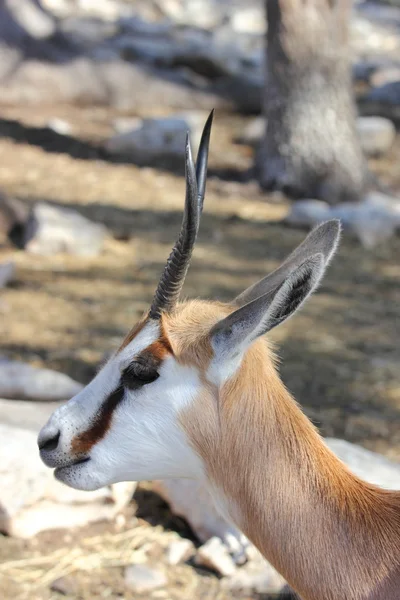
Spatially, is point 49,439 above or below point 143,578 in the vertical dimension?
above

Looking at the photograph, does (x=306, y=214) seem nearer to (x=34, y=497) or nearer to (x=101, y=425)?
(x=34, y=497)

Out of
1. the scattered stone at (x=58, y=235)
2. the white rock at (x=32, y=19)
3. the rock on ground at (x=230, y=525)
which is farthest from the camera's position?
the white rock at (x=32, y=19)

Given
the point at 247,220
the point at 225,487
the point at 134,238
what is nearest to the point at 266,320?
the point at 225,487

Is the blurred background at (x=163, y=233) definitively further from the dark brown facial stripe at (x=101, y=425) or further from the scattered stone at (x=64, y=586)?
the dark brown facial stripe at (x=101, y=425)

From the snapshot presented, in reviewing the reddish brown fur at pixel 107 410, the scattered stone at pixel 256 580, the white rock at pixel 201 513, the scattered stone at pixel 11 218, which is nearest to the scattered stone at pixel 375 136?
the scattered stone at pixel 11 218

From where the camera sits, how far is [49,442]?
274cm

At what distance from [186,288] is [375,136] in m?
5.09

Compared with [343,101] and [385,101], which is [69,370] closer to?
[343,101]

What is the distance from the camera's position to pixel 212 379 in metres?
2.54

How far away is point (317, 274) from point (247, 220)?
6025 mm

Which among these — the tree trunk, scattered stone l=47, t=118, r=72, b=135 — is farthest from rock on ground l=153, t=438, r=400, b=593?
scattered stone l=47, t=118, r=72, b=135

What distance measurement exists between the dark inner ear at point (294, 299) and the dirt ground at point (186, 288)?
173 centimetres

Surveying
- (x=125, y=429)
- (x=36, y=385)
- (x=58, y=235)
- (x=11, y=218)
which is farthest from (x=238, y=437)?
(x=11, y=218)

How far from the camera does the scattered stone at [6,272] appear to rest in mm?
6516
